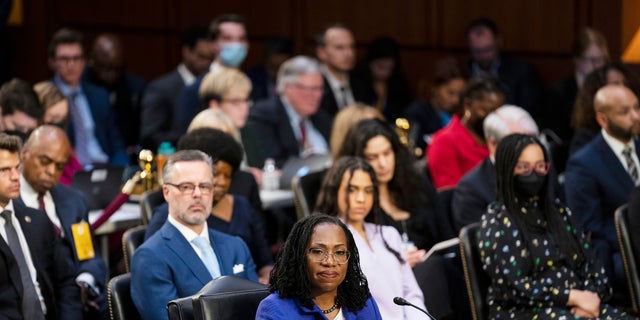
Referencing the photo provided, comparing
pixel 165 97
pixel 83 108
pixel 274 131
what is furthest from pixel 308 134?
pixel 83 108

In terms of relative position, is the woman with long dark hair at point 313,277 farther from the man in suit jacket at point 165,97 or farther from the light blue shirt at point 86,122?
the light blue shirt at point 86,122

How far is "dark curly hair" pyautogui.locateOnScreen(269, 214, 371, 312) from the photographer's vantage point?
11.8 feet

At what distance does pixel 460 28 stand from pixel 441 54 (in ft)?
0.90

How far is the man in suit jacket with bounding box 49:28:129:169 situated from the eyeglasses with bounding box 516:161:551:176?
3.55 metres

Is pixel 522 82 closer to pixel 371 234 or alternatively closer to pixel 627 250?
pixel 627 250

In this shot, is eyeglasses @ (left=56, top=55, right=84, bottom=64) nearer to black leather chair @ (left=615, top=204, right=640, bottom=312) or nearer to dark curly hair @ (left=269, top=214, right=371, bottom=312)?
black leather chair @ (left=615, top=204, right=640, bottom=312)

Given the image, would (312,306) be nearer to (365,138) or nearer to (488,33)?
(365,138)

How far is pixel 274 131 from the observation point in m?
7.42

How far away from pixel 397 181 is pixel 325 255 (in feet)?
6.72

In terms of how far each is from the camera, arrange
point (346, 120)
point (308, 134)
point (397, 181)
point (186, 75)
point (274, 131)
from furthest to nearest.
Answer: point (186, 75) → point (308, 134) → point (274, 131) → point (346, 120) → point (397, 181)

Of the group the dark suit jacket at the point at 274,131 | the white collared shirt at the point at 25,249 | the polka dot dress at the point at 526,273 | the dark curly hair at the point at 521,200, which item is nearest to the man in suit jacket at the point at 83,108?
the dark suit jacket at the point at 274,131

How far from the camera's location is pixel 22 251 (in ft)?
14.3

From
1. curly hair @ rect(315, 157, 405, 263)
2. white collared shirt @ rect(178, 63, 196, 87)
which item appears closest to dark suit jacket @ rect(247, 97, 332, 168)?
white collared shirt @ rect(178, 63, 196, 87)

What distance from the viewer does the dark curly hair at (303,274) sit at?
11.8ft
